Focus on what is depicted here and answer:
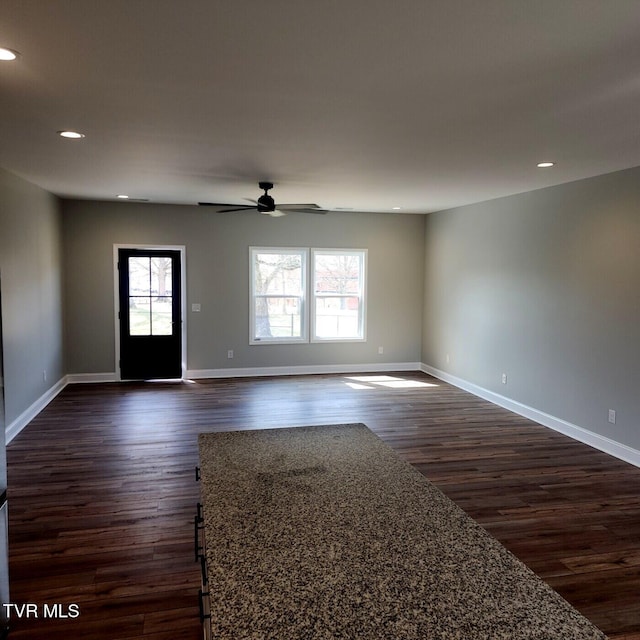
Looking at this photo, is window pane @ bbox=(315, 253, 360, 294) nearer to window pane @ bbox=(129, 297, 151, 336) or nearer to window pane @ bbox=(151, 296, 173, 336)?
window pane @ bbox=(151, 296, 173, 336)

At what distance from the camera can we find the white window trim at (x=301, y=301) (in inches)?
307

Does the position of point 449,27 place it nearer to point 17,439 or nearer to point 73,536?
point 73,536

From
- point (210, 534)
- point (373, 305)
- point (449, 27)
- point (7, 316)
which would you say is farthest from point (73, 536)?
point (373, 305)

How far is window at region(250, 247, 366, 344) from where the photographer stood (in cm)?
792

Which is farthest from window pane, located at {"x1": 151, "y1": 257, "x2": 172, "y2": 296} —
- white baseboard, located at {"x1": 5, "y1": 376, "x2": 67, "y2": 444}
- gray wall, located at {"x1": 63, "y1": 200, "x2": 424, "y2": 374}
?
white baseboard, located at {"x1": 5, "y1": 376, "x2": 67, "y2": 444}

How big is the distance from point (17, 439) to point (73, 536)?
222 cm

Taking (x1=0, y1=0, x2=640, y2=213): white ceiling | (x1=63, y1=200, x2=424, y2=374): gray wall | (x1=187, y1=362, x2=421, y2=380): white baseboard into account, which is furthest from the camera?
(x1=187, y1=362, x2=421, y2=380): white baseboard

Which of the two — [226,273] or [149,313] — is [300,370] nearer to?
[226,273]

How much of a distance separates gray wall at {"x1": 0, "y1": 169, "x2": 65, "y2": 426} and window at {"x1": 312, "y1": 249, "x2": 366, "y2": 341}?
12.0ft

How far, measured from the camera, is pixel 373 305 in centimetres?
833

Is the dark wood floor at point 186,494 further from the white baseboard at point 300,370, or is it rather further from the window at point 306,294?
the window at point 306,294

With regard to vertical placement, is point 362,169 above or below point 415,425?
above

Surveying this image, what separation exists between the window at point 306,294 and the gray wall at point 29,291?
2.68 meters

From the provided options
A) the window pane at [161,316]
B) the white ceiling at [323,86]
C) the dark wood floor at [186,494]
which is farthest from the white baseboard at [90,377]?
the white ceiling at [323,86]
